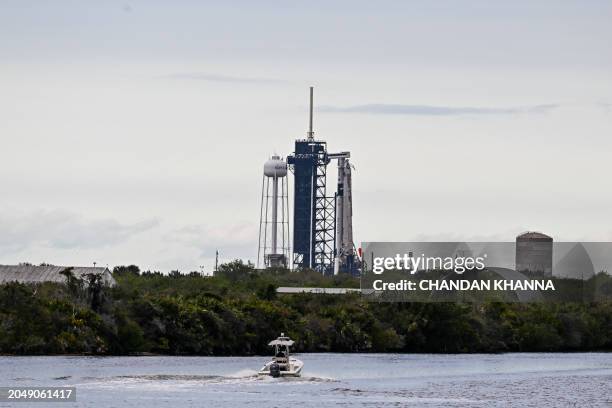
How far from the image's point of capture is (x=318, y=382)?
120625 mm

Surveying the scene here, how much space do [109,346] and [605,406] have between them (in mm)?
64210

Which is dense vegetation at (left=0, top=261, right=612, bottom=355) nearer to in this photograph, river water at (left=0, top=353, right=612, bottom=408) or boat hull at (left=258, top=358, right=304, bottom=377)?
river water at (left=0, top=353, right=612, bottom=408)

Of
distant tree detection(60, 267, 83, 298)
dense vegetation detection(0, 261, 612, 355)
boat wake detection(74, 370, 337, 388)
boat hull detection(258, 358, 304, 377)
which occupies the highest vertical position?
distant tree detection(60, 267, 83, 298)

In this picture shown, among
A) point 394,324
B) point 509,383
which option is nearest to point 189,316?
point 394,324

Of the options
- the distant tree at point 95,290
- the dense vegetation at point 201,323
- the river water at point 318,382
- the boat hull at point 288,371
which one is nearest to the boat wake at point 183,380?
the river water at point 318,382

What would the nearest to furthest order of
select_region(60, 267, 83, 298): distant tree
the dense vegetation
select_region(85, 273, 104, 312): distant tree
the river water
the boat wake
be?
the river water, the boat wake, the dense vegetation, select_region(85, 273, 104, 312): distant tree, select_region(60, 267, 83, 298): distant tree

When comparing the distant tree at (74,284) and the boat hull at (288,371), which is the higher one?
the distant tree at (74,284)

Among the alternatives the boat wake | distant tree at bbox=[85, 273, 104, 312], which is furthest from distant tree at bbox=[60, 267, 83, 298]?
the boat wake

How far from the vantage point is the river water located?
4139 inches

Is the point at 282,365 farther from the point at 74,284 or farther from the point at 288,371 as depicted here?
the point at 74,284

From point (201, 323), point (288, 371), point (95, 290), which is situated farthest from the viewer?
point (201, 323)

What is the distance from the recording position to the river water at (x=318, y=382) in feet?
345

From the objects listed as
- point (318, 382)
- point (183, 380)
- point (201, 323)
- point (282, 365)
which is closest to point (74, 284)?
point (201, 323)

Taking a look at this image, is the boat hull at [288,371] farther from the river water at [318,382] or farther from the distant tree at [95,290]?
the distant tree at [95,290]
